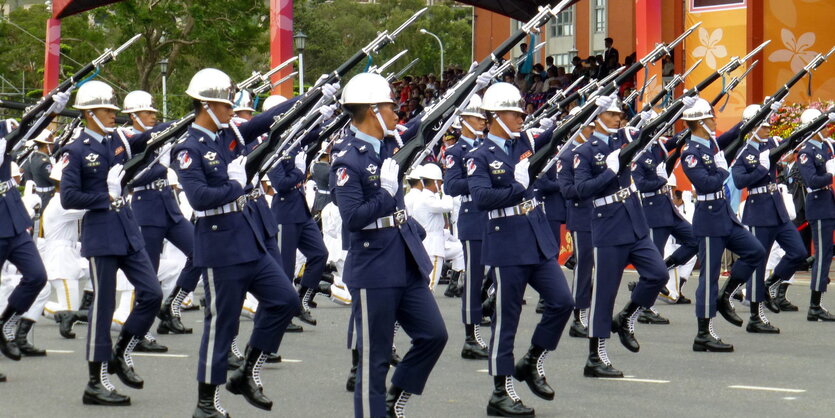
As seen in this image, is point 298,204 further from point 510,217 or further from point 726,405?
point 726,405

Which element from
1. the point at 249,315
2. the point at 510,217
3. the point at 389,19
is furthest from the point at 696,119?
the point at 389,19

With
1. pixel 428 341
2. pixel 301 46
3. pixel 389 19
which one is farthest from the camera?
pixel 389 19

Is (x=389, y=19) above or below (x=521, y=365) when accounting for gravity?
above

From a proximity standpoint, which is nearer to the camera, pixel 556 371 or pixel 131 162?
pixel 131 162

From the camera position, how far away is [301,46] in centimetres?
2781

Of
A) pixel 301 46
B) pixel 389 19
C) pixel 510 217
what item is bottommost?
pixel 510 217

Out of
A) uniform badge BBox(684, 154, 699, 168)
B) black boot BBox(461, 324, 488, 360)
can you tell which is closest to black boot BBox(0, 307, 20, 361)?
black boot BBox(461, 324, 488, 360)

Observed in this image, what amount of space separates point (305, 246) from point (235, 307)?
3.98 metres

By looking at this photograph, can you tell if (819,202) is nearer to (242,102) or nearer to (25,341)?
(242,102)

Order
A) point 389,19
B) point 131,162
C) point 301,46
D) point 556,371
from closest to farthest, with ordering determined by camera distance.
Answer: point 131,162
point 556,371
point 301,46
point 389,19

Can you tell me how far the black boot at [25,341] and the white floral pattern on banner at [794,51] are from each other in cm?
1517

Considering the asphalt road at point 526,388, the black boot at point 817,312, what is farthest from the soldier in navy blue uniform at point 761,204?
the asphalt road at point 526,388

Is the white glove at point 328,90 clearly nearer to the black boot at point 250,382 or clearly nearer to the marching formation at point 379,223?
the marching formation at point 379,223

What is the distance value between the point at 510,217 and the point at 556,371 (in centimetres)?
179
